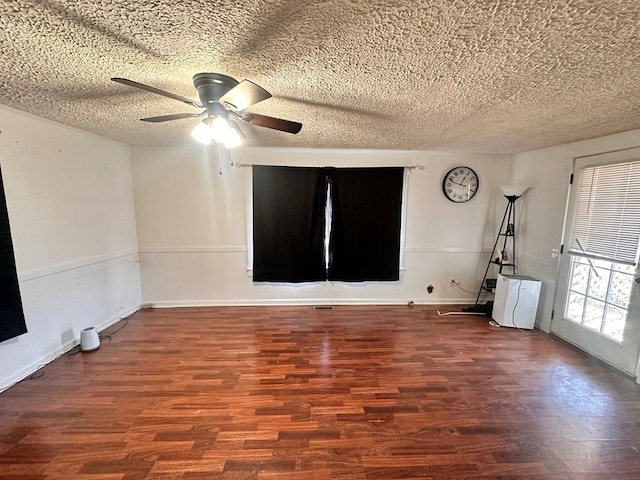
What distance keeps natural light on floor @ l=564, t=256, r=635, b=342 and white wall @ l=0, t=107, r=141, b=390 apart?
510cm

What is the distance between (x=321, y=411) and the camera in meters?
1.85

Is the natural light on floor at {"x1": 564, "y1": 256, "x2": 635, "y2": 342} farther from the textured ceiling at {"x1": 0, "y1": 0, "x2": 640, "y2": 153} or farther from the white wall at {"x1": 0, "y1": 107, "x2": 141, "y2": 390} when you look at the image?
the white wall at {"x1": 0, "y1": 107, "x2": 141, "y2": 390}

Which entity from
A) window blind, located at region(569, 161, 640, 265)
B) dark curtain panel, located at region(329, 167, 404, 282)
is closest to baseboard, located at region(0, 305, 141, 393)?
dark curtain panel, located at region(329, 167, 404, 282)

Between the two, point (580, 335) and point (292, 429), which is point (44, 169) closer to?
point (292, 429)

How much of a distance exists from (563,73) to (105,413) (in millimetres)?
3444

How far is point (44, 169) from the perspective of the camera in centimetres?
233

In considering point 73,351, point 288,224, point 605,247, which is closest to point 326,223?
point 288,224

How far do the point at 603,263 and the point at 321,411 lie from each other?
2966 mm

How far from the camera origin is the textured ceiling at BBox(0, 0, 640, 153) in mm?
1015

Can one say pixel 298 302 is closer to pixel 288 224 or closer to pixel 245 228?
pixel 288 224

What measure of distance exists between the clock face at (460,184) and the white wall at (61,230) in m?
4.19

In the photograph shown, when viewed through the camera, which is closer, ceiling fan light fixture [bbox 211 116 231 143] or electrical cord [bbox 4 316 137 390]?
ceiling fan light fixture [bbox 211 116 231 143]

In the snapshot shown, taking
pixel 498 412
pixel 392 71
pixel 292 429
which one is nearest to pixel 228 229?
pixel 292 429

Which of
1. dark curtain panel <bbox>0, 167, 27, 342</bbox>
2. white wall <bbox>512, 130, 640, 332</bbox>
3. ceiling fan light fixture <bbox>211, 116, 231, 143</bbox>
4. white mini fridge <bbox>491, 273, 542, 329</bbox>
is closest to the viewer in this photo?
ceiling fan light fixture <bbox>211, 116, 231, 143</bbox>
